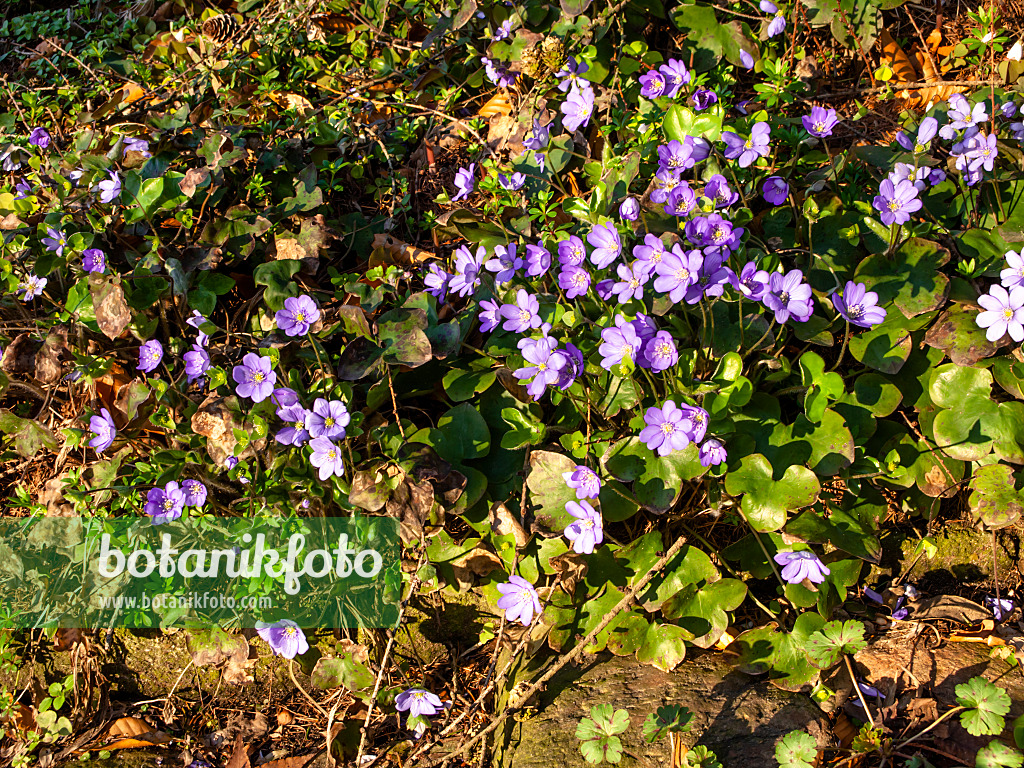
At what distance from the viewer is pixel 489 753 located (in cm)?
200

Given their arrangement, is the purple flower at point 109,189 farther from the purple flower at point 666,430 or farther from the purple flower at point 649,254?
the purple flower at point 666,430

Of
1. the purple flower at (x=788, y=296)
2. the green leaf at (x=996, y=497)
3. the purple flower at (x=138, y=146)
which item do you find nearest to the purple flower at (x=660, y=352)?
the purple flower at (x=788, y=296)

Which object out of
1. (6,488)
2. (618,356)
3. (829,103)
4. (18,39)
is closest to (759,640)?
(618,356)

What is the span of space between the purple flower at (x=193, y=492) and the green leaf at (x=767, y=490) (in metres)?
1.46

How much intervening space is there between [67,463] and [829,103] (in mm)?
3117

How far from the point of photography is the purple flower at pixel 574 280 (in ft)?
6.35

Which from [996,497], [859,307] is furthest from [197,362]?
[996,497]

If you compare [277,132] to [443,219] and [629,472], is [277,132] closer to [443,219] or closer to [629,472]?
[443,219]

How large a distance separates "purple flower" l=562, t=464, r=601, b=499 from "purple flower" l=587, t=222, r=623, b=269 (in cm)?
55

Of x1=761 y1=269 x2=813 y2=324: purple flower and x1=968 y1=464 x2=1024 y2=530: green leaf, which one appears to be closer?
x1=761 y1=269 x2=813 y2=324: purple flower

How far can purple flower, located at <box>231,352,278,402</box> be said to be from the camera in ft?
6.25

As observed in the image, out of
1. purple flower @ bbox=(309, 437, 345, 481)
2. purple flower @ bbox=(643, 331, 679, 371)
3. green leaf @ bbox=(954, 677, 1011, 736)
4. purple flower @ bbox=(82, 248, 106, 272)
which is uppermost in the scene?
purple flower @ bbox=(643, 331, 679, 371)

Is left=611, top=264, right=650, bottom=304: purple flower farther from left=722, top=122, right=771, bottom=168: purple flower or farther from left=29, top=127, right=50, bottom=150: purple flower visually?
left=29, top=127, right=50, bottom=150: purple flower

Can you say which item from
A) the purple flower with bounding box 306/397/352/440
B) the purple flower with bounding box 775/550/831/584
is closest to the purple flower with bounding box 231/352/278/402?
the purple flower with bounding box 306/397/352/440
